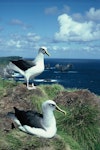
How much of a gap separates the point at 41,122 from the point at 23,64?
453cm

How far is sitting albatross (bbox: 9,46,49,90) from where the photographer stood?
669 inches

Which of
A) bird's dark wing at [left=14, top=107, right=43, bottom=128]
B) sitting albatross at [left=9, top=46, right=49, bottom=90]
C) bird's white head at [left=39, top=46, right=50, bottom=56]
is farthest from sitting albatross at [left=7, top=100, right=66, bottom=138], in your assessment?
bird's white head at [left=39, top=46, right=50, bottom=56]

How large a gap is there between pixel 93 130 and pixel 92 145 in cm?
58

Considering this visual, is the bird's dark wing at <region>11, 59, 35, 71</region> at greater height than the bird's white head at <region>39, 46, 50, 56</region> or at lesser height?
lesser

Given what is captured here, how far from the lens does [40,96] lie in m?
17.9

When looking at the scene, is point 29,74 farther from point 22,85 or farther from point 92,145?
point 92,145

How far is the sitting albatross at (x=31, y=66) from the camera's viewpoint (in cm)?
1698

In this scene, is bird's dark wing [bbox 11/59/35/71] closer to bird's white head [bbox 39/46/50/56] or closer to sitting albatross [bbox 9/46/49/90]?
sitting albatross [bbox 9/46/49/90]

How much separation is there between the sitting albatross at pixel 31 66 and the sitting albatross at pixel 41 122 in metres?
3.46

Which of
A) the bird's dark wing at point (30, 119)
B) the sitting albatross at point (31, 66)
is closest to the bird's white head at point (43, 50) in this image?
the sitting albatross at point (31, 66)

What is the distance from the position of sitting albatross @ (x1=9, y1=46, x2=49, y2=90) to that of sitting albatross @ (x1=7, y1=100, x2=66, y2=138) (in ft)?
11.4

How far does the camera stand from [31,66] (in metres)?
17.2

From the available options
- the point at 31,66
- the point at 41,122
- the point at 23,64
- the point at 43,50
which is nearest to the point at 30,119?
the point at 41,122

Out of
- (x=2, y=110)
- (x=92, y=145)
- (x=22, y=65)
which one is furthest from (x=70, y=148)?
(x=22, y=65)
